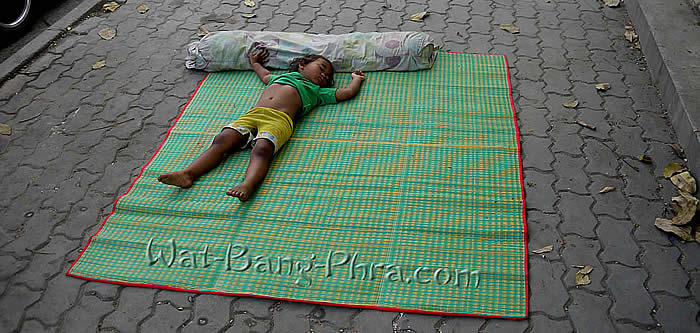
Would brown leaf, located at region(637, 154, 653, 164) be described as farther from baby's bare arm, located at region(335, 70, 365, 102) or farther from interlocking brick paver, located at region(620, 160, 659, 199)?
baby's bare arm, located at region(335, 70, 365, 102)

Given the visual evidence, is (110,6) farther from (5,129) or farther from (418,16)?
(418,16)

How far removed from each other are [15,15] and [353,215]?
16.9 feet

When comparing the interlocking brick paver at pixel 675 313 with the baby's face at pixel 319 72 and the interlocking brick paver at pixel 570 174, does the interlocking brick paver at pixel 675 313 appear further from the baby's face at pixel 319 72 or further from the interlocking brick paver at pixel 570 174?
the baby's face at pixel 319 72

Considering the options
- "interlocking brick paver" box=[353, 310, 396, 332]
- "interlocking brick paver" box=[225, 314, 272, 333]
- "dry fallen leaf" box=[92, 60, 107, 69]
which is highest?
"dry fallen leaf" box=[92, 60, 107, 69]

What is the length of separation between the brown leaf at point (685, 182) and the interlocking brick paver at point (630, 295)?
914 mm

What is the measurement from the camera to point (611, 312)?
323cm

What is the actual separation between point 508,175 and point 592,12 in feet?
10.5

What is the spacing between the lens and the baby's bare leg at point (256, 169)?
155 inches

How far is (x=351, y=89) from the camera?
5.02 metres

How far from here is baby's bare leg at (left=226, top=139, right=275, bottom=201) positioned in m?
3.94

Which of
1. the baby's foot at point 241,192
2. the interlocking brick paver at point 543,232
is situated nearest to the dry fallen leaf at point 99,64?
the baby's foot at point 241,192

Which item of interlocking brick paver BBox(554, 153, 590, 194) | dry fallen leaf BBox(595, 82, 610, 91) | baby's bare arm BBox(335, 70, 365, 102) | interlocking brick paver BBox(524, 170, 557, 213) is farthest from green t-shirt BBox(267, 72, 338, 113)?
dry fallen leaf BBox(595, 82, 610, 91)

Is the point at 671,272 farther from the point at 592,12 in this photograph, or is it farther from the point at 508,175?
the point at 592,12

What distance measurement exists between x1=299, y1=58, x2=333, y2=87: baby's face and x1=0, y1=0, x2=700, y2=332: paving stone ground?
3.50 feet
